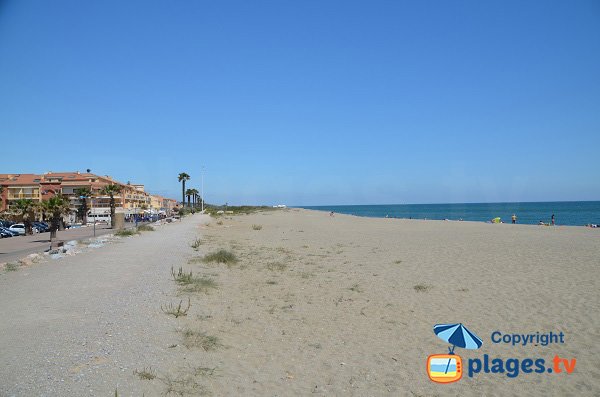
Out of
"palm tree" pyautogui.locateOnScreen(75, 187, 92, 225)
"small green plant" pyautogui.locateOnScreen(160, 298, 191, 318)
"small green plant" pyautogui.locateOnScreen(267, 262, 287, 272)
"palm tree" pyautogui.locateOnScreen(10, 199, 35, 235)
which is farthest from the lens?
"palm tree" pyautogui.locateOnScreen(75, 187, 92, 225)

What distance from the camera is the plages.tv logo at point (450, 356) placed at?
5.90 metres

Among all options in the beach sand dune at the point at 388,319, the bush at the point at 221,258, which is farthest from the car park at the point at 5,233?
the beach sand dune at the point at 388,319

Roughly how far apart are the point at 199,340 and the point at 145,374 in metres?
1.55

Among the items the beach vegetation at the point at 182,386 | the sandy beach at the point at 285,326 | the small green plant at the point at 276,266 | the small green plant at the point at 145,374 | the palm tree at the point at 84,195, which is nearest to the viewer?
the beach vegetation at the point at 182,386

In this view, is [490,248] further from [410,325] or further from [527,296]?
[410,325]

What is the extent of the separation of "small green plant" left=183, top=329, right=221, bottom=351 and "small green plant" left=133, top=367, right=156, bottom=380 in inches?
→ 41.1

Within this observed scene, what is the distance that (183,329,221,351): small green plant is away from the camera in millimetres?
6395

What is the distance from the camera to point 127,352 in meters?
5.86

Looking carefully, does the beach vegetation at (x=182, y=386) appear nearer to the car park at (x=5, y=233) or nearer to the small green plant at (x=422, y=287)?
the small green plant at (x=422, y=287)

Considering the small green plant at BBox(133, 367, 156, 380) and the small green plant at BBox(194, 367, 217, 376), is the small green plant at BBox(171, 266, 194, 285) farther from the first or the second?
the small green plant at BBox(133, 367, 156, 380)

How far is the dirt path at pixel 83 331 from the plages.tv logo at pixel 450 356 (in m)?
3.72

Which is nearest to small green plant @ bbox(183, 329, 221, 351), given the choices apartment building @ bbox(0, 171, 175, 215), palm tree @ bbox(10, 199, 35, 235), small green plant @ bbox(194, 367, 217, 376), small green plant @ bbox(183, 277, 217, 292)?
small green plant @ bbox(194, 367, 217, 376)

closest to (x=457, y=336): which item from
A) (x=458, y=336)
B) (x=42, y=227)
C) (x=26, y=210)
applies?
(x=458, y=336)

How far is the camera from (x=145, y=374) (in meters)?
5.11
